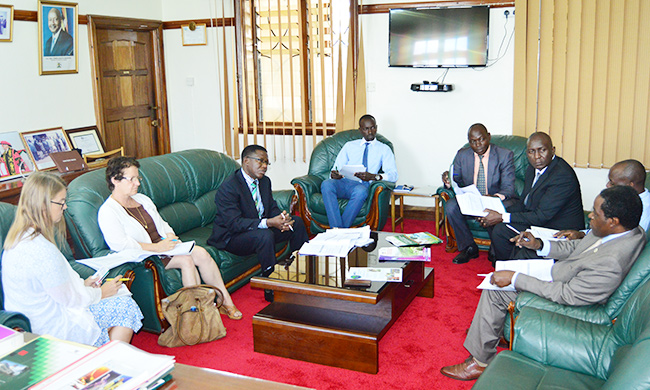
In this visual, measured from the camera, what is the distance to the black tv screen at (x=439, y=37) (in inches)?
226

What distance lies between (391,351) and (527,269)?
90 cm

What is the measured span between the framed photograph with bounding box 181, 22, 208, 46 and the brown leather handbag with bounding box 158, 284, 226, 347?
14.6 ft

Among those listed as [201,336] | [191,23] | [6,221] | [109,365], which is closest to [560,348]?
[109,365]

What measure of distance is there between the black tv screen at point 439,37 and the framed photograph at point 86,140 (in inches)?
126

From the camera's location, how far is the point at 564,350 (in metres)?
2.35

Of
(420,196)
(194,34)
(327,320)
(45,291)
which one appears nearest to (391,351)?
(327,320)

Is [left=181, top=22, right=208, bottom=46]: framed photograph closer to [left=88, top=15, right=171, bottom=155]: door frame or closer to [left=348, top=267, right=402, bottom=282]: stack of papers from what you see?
[left=88, top=15, right=171, bottom=155]: door frame

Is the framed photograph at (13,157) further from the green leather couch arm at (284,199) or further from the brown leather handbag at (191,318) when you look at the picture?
the brown leather handbag at (191,318)

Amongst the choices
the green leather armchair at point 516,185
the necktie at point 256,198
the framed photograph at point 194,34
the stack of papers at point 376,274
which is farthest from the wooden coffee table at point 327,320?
the framed photograph at point 194,34

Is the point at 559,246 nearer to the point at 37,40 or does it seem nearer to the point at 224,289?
the point at 224,289

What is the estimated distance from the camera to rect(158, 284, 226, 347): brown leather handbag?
3.36 m

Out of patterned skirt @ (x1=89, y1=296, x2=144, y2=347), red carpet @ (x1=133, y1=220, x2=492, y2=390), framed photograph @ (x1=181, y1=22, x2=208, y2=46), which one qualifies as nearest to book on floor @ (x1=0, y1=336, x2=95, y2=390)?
patterned skirt @ (x1=89, y1=296, x2=144, y2=347)

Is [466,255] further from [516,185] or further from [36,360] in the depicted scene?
[36,360]

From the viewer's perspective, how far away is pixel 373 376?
3023 millimetres
